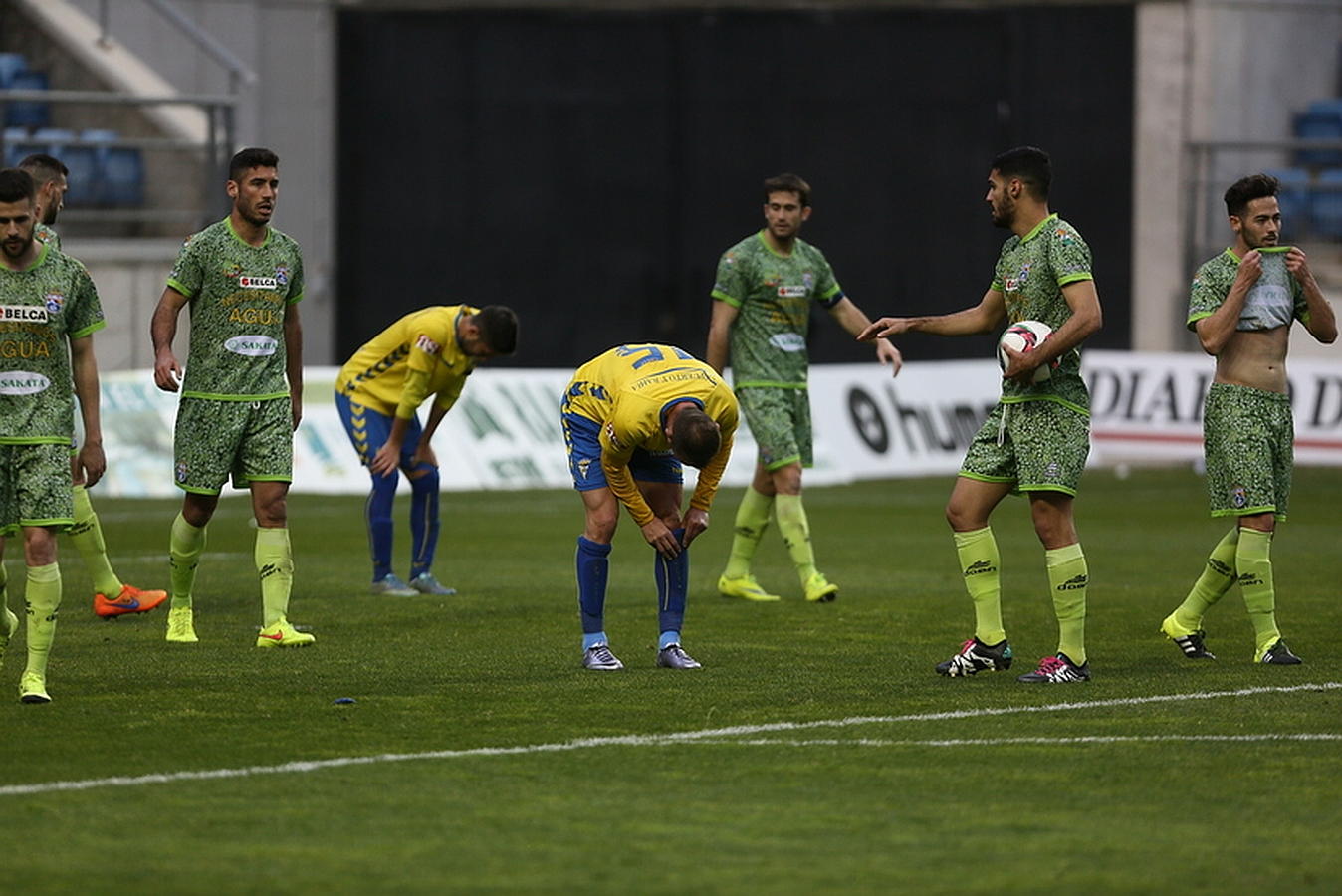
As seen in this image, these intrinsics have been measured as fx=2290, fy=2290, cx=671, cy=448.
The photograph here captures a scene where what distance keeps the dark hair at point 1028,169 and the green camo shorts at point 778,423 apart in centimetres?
389

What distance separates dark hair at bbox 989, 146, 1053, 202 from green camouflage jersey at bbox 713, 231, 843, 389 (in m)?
3.86

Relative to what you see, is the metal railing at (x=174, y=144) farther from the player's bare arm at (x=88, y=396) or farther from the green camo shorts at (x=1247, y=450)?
the green camo shorts at (x=1247, y=450)

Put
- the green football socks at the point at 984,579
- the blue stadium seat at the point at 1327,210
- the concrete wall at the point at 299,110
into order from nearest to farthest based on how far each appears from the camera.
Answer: the green football socks at the point at 984,579
the blue stadium seat at the point at 1327,210
the concrete wall at the point at 299,110

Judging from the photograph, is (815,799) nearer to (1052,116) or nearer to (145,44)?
(145,44)

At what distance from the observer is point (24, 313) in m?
8.80

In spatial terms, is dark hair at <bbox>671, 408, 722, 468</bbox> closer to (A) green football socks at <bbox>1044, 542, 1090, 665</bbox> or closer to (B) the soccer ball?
(B) the soccer ball

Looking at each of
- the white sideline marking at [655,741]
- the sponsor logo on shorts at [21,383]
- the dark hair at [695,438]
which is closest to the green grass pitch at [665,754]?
the white sideline marking at [655,741]

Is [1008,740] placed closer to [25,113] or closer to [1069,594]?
[1069,594]

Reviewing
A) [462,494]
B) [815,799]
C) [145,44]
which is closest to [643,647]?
[815,799]

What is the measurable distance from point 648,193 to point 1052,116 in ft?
17.5

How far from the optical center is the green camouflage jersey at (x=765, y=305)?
13.4 m

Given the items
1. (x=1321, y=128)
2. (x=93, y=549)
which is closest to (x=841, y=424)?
(x=1321, y=128)

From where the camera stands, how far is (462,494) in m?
21.1

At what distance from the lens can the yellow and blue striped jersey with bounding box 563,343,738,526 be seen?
923 cm
